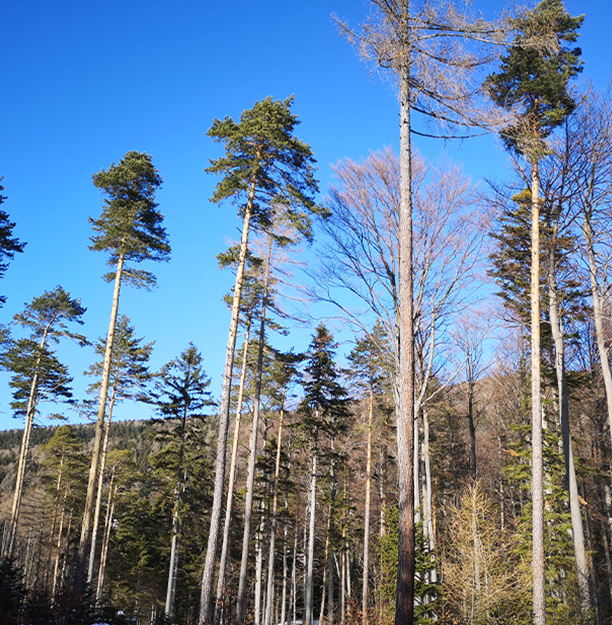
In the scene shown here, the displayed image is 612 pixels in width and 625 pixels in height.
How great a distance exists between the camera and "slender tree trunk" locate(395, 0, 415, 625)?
7.20 metres

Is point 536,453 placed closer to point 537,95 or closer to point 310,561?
point 537,95

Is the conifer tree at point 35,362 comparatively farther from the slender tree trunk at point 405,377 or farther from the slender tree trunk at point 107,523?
the slender tree trunk at point 405,377

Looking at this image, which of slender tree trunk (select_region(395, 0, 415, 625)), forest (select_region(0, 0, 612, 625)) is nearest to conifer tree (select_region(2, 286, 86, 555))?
forest (select_region(0, 0, 612, 625))

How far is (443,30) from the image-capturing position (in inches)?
360

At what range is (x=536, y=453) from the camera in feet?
36.2

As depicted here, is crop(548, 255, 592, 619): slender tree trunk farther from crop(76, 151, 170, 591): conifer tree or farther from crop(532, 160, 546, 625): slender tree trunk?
crop(76, 151, 170, 591): conifer tree

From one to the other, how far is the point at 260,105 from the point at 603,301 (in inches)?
468

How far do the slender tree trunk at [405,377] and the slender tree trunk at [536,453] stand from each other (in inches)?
162

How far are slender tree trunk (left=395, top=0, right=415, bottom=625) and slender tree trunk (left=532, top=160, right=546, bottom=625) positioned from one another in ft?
13.5

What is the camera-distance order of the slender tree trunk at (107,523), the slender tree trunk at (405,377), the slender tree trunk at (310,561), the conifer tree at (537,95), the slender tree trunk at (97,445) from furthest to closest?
1. the slender tree trunk at (107,523)
2. the slender tree trunk at (310,561)
3. the slender tree trunk at (97,445)
4. the conifer tree at (537,95)
5. the slender tree trunk at (405,377)

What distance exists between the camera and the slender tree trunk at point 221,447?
12.3m

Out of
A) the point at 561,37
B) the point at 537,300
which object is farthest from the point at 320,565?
the point at 561,37

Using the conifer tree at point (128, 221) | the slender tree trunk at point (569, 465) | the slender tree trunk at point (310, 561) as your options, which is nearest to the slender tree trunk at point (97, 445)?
the conifer tree at point (128, 221)

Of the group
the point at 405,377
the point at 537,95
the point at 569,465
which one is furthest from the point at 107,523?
the point at 537,95
